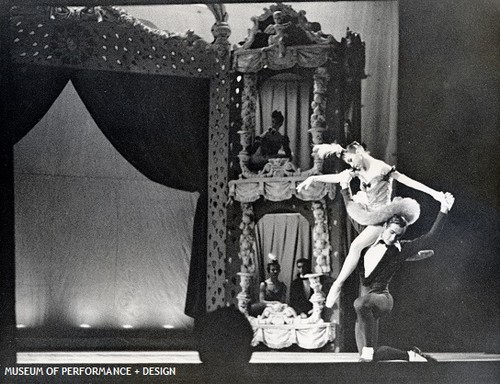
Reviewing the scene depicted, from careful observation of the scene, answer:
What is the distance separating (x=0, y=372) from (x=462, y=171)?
3289mm

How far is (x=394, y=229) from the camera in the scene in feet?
15.0

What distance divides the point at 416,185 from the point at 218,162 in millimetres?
1294

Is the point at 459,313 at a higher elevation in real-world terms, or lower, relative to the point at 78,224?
lower

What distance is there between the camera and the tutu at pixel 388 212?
4590mm

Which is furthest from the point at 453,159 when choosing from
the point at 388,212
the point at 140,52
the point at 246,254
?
the point at 140,52

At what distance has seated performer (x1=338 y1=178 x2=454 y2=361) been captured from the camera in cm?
458

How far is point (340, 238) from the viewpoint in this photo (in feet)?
15.2

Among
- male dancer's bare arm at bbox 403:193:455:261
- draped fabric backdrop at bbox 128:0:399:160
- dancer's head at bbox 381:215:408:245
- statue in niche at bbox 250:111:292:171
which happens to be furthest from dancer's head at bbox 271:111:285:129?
male dancer's bare arm at bbox 403:193:455:261

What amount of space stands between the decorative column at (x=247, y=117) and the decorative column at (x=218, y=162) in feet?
0.35

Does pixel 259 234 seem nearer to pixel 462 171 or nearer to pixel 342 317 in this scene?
pixel 342 317

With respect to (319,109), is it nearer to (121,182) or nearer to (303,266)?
(303,266)

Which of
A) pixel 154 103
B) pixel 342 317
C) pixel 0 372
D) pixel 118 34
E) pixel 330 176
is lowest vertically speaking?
pixel 0 372

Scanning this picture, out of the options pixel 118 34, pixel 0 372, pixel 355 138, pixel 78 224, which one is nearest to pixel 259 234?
pixel 355 138

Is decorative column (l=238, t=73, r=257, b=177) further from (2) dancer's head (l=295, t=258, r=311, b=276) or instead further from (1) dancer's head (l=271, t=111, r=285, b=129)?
(2) dancer's head (l=295, t=258, r=311, b=276)
